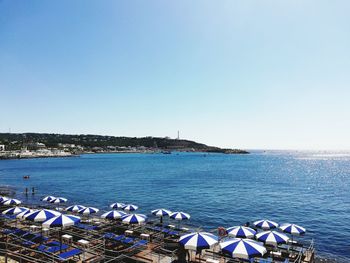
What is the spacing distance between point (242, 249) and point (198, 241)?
2098mm

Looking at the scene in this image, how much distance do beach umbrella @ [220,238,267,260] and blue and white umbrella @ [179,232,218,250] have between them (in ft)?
2.27

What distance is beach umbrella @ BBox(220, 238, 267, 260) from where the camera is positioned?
12.3m

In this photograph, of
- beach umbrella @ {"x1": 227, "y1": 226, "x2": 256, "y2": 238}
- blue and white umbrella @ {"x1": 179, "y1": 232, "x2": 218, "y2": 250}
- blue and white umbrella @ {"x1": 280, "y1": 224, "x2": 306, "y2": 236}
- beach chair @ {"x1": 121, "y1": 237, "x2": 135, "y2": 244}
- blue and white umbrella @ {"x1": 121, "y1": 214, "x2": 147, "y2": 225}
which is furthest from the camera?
blue and white umbrella @ {"x1": 121, "y1": 214, "x2": 147, "y2": 225}

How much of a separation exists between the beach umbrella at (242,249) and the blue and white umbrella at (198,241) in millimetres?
691

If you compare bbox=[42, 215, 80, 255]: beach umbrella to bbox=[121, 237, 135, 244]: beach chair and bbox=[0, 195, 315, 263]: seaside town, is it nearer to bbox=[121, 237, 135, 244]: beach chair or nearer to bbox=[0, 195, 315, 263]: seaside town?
bbox=[0, 195, 315, 263]: seaside town

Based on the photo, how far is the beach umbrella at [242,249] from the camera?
40.5ft

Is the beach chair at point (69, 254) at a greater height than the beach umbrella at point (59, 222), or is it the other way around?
the beach umbrella at point (59, 222)

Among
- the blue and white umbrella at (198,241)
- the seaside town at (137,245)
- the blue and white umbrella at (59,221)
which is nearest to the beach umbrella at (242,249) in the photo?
the seaside town at (137,245)

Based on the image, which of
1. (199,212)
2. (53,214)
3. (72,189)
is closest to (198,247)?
Answer: (53,214)

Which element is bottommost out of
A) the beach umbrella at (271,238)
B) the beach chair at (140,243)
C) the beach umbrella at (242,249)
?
the beach chair at (140,243)

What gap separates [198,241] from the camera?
1338cm

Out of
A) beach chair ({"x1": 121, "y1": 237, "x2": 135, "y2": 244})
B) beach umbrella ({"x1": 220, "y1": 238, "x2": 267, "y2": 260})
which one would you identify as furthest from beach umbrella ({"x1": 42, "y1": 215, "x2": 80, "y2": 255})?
beach umbrella ({"x1": 220, "y1": 238, "x2": 267, "y2": 260})

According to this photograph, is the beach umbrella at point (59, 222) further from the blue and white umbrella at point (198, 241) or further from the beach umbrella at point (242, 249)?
the beach umbrella at point (242, 249)

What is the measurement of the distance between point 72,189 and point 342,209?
48.3 m
